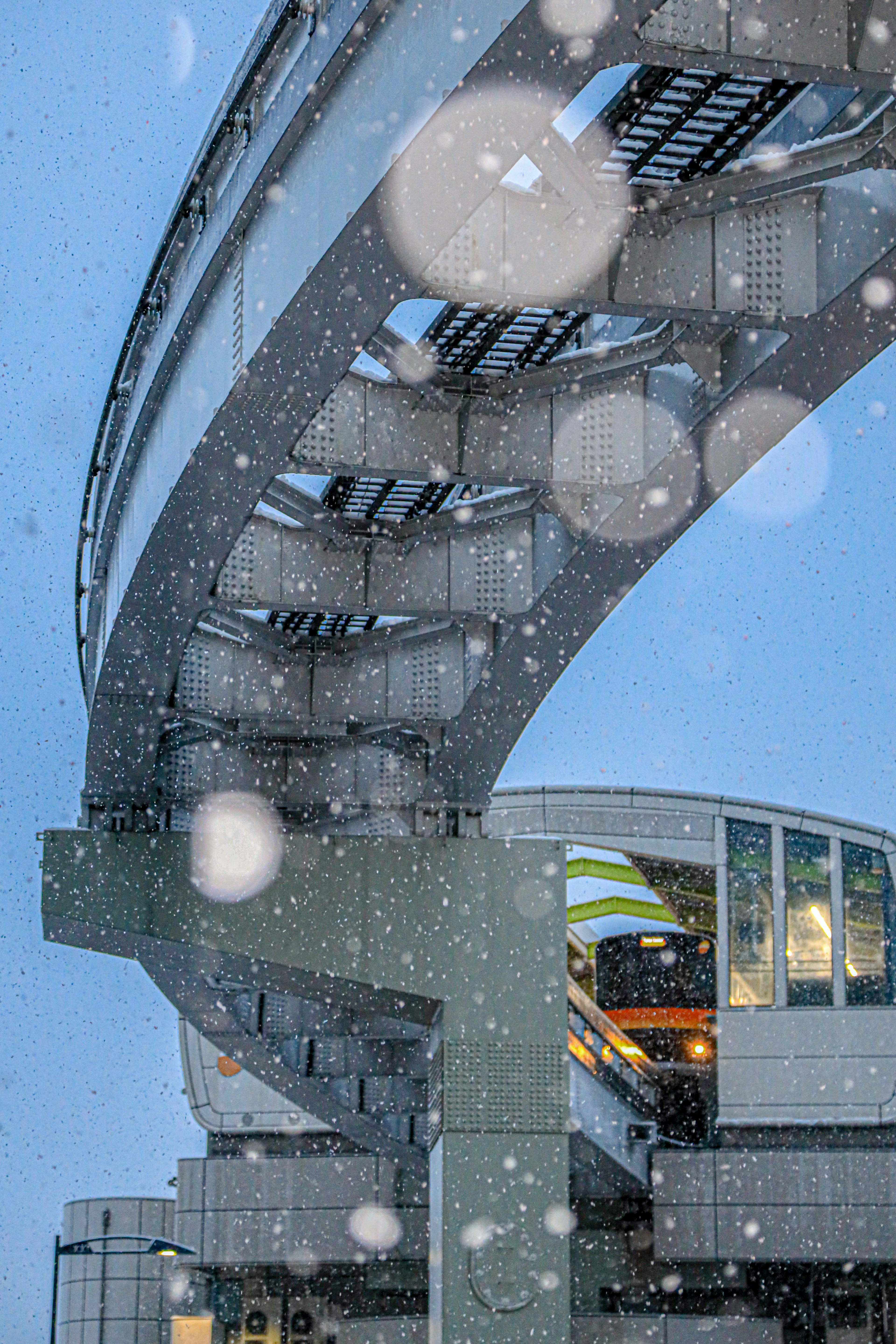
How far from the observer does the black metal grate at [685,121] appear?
814 centimetres

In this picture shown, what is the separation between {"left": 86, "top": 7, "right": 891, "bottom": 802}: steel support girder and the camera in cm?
803

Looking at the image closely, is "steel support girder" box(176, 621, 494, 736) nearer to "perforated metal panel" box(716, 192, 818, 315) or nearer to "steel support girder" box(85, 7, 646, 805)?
"steel support girder" box(85, 7, 646, 805)

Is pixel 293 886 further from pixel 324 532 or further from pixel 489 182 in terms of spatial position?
pixel 489 182

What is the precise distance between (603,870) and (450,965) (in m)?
19.7

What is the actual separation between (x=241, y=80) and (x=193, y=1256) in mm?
20396

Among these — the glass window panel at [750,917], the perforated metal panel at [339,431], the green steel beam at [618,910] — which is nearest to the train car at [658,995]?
the green steel beam at [618,910]

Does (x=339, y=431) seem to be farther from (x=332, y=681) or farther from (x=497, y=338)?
(x=332, y=681)

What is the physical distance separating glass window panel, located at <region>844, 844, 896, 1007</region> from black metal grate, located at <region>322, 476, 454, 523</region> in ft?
39.8

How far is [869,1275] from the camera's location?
2500cm

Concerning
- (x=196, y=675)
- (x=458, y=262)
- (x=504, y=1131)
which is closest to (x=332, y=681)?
(x=196, y=675)

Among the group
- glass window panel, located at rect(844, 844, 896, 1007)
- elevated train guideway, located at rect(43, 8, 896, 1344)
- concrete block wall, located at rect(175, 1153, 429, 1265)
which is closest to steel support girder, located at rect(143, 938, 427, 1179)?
elevated train guideway, located at rect(43, 8, 896, 1344)

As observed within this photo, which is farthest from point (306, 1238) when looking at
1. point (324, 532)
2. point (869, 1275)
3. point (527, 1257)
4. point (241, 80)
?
point (241, 80)

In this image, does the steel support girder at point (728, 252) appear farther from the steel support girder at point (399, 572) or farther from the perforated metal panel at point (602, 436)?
the steel support girder at point (399, 572)

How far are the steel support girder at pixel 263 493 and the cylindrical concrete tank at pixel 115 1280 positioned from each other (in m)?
17.7
